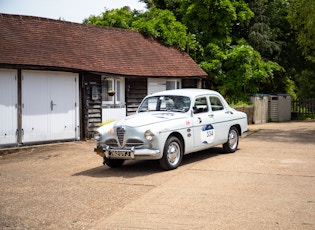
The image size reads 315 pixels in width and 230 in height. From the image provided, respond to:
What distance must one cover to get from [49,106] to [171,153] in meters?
6.60

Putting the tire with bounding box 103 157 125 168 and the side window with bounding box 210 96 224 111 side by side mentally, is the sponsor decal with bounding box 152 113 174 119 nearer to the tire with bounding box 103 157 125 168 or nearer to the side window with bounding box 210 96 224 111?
the tire with bounding box 103 157 125 168

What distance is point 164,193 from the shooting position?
690cm

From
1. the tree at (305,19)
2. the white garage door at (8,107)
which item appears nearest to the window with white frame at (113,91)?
the white garage door at (8,107)

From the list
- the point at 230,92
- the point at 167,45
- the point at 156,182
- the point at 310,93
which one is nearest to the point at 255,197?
the point at 156,182

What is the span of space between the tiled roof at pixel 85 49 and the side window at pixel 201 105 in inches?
227

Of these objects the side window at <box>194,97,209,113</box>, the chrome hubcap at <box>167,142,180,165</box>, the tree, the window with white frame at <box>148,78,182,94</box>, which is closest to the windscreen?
the side window at <box>194,97,209,113</box>

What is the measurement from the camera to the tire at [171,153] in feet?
29.1

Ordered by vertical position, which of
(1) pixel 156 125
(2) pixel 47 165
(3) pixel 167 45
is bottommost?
(2) pixel 47 165

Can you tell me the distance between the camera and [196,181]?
7805 mm

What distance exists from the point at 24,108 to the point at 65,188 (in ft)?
22.5

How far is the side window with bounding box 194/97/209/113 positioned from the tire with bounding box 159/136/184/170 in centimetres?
120

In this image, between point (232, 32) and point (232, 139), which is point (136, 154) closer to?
point (232, 139)

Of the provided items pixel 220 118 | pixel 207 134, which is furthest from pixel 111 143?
pixel 220 118

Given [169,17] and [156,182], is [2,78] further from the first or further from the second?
[169,17]
